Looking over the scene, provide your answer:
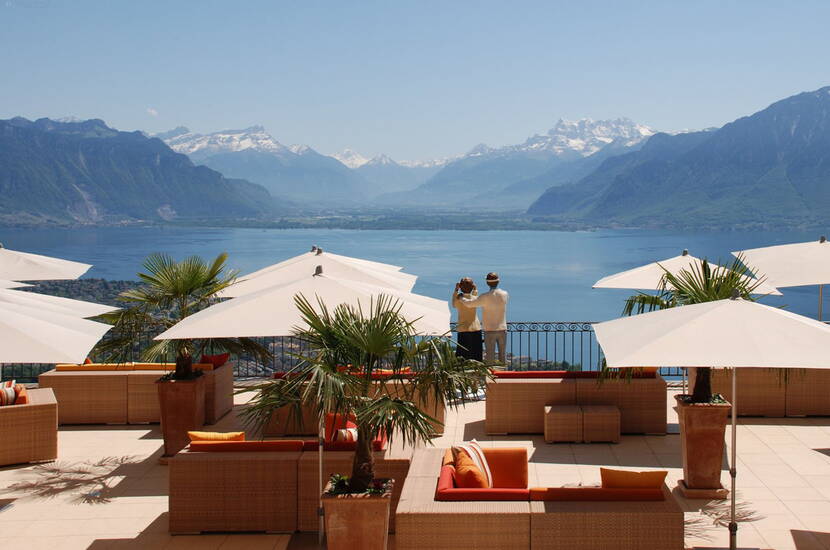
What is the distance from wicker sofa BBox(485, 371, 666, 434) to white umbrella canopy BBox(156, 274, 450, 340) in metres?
2.29

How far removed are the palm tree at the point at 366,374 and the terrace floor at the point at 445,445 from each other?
138 cm

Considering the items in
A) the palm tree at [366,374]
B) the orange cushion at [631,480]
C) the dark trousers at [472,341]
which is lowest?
the orange cushion at [631,480]

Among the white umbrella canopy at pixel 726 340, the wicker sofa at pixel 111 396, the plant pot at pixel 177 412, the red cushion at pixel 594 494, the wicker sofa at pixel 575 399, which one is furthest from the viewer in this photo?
the wicker sofa at pixel 111 396

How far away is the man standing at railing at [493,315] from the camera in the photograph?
1099 centimetres

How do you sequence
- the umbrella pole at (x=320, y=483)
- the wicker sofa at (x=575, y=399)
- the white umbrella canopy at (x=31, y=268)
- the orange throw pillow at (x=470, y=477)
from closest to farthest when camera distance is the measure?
the orange throw pillow at (x=470, y=477) → the umbrella pole at (x=320, y=483) → the wicker sofa at (x=575, y=399) → the white umbrella canopy at (x=31, y=268)

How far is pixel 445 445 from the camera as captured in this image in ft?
29.3

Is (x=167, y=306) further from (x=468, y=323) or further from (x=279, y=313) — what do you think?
(x=468, y=323)

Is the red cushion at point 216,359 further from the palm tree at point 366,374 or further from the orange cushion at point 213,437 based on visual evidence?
the palm tree at point 366,374

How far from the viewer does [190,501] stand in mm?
6398

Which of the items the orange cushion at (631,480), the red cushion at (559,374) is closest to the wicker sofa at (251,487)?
the orange cushion at (631,480)

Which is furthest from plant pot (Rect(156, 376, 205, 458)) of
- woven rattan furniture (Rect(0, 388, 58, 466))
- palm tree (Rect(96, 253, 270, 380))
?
woven rattan furniture (Rect(0, 388, 58, 466))

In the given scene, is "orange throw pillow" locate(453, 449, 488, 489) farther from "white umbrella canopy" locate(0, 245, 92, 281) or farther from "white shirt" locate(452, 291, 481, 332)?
"white umbrella canopy" locate(0, 245, 92, 281)

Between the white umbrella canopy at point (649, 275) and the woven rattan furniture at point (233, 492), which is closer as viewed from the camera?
the woven rattan furniture at point (233, 492)

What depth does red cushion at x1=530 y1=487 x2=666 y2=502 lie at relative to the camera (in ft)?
17.2
